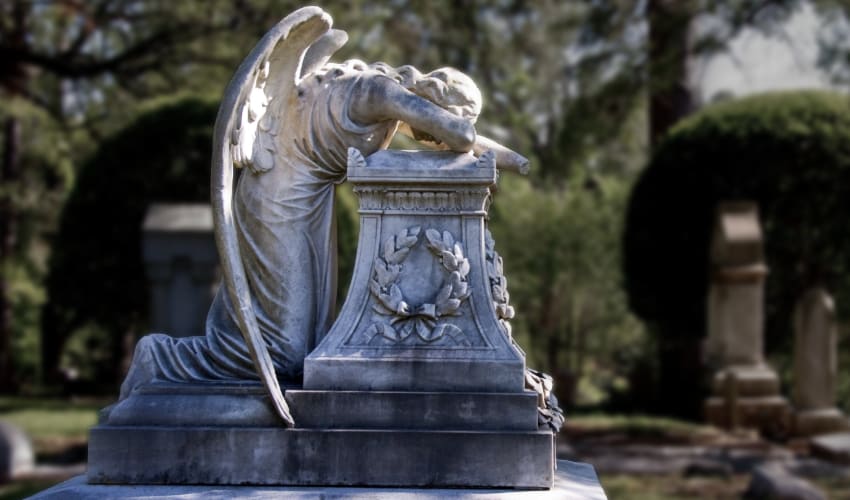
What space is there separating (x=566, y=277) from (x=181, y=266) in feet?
30.1

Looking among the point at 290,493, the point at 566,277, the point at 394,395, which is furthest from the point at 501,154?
the point at 566,277

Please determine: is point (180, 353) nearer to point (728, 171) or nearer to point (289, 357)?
point (289, 357)

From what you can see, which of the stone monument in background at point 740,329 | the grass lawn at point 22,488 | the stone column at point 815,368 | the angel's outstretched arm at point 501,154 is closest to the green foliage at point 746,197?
the stone monument in background at point 740,329

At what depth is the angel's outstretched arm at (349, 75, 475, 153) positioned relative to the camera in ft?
16.7

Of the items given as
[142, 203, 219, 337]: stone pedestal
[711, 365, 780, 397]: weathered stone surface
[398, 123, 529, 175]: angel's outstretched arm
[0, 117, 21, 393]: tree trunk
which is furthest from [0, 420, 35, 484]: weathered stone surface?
[0, 117, 21, 393]: tree trunk

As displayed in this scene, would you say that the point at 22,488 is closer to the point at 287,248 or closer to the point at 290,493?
the point at 287,248

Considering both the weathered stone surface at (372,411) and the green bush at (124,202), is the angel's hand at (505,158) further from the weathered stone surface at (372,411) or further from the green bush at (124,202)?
the green bush at (124,202)

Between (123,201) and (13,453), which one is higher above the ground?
(123,201)

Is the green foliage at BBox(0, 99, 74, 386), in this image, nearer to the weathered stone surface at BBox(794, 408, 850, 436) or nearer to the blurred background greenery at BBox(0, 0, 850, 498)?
the blurred background greenery at BBox(0, 0, 850, 498)

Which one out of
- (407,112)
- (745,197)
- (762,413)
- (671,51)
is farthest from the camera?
(671,51)

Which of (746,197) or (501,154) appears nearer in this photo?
(501,154)

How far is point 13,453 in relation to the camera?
12281mm

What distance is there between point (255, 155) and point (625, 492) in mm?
6712

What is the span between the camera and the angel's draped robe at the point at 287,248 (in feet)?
17.1
